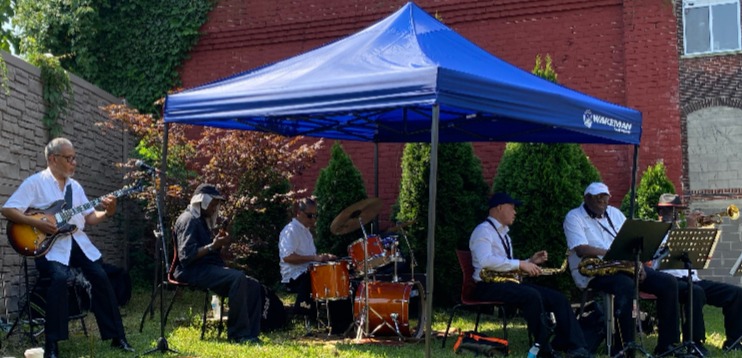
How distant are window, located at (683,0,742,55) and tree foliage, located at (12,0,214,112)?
771 cm

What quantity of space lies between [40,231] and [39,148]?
11.9 feet

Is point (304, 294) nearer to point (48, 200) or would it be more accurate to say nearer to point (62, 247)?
point (62, 247)

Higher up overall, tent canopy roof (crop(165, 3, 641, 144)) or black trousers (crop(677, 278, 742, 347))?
tent canopy roof (crop(165, 3, 641, 144))

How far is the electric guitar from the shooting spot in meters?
6.80

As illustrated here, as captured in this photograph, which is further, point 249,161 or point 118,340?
point 249,161

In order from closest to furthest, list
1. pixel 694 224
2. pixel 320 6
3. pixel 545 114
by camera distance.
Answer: pixel 545 114 < pixel 694 224 < pixel 320 6

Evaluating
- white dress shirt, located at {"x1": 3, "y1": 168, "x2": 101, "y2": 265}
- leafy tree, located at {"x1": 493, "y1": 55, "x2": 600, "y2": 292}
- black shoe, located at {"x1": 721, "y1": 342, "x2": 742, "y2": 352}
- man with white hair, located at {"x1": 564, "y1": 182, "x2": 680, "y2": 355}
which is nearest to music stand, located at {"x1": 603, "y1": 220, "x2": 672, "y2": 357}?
man with white hair, located at {"x1": 564, "y1": 182, "x2": 680, "y2": 355}

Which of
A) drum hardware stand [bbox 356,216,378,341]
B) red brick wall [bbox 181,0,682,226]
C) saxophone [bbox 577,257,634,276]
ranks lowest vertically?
drum hardware stand [bbox 356,216,378,341]

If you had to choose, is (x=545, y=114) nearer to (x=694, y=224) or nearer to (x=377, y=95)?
(x=377, y=95)

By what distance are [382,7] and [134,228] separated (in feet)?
17.2

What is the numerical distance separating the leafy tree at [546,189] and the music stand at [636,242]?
3.61 metres

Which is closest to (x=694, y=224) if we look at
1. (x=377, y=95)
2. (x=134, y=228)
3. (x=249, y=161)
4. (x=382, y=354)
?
(x=382, y=354)

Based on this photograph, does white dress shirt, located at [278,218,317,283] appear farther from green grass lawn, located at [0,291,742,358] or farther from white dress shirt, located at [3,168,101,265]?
white dress shirt, located at [3,168,101,265]

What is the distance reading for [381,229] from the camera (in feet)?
41.0
